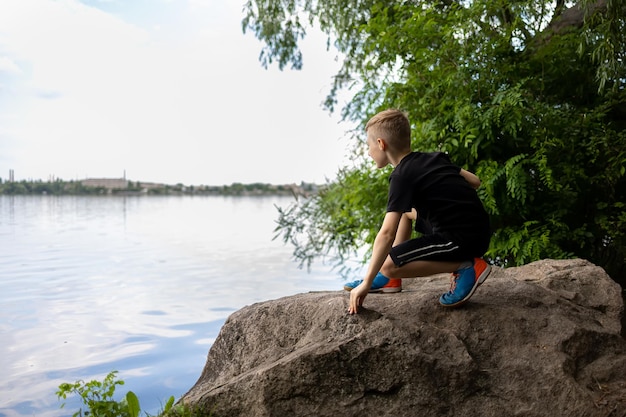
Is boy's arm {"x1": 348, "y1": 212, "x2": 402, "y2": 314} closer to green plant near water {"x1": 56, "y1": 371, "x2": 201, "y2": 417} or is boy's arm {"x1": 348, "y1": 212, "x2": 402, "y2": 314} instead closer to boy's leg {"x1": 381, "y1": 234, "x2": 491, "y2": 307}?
boy's leg {"x1": 381, "y1": 234, "x2": 491, "y2": 307}

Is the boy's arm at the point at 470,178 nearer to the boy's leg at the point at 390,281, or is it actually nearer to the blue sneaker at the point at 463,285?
the boy's leg at the point at 390,281

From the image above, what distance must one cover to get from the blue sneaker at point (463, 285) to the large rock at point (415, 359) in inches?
3.0

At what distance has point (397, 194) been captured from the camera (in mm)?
3361

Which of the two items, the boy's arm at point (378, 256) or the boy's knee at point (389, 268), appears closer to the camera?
the boy's arm at point (378, 256)

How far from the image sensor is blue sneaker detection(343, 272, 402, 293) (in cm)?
377

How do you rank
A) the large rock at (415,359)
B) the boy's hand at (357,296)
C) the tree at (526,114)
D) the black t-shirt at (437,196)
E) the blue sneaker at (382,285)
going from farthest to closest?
the tree at (526,114) < the blue sneaker at (382,285) < the black t-shirt at (437,196) < the boy's hand at (357,296) < the large rock at (415,359)

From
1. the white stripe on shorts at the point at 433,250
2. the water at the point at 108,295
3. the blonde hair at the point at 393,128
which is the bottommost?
the water at the point at 108,295

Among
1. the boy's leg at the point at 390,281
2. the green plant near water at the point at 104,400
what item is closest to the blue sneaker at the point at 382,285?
the boy's leg at the point at 390,281

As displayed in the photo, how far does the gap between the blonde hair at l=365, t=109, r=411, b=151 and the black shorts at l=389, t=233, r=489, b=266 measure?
548 millimetres

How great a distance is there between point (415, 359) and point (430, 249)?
0.64 metres

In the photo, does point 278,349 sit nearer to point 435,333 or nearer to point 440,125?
point 435,333

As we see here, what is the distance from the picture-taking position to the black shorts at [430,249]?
342 centimetres

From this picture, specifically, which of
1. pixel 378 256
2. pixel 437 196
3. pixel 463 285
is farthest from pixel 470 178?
pixel 378 256

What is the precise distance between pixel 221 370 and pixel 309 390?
763 mm
